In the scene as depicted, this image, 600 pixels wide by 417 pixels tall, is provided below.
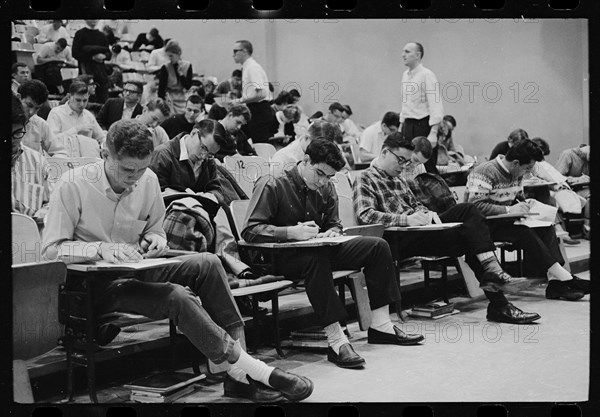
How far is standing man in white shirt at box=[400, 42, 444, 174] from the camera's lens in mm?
5957

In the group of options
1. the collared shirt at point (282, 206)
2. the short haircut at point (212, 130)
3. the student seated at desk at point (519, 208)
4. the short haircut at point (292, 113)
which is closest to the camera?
the collared shirt at point (282, 206)

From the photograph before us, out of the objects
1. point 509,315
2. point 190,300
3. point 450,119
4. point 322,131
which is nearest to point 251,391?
point 190,300

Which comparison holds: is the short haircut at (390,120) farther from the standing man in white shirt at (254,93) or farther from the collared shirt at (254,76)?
the collared shirt at (254,76)

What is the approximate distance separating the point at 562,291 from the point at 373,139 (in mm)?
3012

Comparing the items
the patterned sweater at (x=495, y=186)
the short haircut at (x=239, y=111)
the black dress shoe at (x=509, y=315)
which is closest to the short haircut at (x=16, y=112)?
the short haircut at (x=239, y=111)

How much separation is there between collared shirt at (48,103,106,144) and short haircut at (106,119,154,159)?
243 cm

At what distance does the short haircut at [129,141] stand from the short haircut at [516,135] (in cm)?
362

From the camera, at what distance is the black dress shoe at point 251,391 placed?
11.0ft

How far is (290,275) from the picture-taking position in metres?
4.14

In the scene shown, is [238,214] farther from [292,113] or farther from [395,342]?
[292,113]

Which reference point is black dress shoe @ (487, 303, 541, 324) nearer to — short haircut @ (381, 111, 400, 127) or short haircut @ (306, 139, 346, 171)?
short haircut @ (306, 139, 346, 171)

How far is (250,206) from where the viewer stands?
13.9 feet

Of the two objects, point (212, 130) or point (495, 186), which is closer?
point (212, 130)
